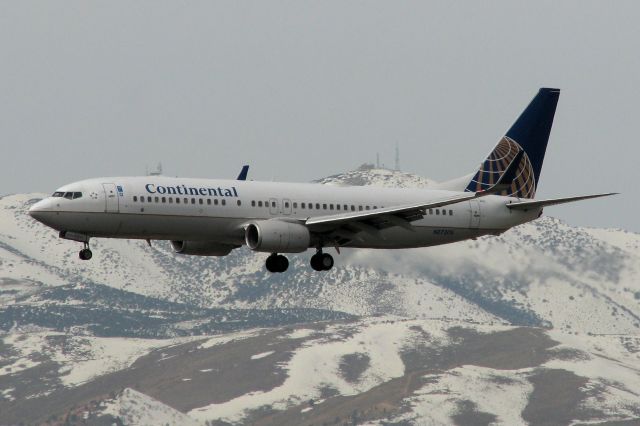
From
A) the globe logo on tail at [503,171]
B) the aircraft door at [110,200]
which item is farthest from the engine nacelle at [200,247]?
the globe logo on tail at [503,171]

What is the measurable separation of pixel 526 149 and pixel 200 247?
24275 mm

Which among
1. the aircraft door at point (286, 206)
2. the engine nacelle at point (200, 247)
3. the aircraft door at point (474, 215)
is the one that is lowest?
the engine nacelle at point (200, 247)

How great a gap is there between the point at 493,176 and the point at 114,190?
28209mm

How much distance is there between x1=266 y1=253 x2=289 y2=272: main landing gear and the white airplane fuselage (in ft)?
6.90

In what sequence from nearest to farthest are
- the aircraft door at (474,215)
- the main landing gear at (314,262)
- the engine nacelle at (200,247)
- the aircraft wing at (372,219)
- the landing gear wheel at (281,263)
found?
the aircraft wing at (372,219) < the engine nacelle at (200,247) < the landing gear wheel at (281,263) < the main landing gear at (314,262) < the aircraft door at (474,215)

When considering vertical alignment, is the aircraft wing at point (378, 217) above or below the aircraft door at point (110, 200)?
below

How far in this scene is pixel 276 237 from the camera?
75562 mm

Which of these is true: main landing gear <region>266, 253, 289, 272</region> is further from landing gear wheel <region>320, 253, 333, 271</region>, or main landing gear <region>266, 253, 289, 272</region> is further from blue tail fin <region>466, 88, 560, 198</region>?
blue tail fin <region>466, 88, 560, 198</region>

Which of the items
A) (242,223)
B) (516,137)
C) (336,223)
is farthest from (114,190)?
(516,137)

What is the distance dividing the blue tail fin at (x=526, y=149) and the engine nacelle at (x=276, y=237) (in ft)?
58.4

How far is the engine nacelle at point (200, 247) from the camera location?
261 ft

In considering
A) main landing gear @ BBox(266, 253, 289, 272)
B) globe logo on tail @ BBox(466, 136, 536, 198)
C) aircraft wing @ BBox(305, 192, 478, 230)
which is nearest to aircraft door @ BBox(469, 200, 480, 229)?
globe logo on tail @ BBox(466, 136, 536, 198)

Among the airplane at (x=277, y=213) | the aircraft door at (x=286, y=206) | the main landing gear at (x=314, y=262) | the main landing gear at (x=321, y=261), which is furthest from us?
the main landing gear at (x=321, y=261)

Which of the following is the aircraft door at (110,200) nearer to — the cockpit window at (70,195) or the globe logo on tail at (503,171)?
the cockpit window at (70,195)
